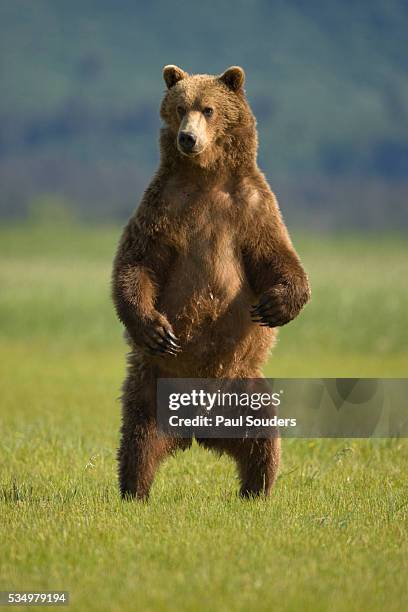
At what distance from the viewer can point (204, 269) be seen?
6008mm

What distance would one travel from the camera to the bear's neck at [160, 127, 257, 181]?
19.9 feet

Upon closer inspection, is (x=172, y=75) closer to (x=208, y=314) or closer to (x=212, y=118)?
(x=212, y=118)

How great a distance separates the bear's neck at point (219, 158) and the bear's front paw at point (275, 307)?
75 cm

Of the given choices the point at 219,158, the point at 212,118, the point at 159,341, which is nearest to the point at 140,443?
the point at 159,341

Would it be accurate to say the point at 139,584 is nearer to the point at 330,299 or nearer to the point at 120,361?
the point at 120,361

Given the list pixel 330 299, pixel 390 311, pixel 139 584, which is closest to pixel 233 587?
pixel 139 584

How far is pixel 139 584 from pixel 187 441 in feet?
6.20

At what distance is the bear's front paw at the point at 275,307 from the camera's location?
589 cm

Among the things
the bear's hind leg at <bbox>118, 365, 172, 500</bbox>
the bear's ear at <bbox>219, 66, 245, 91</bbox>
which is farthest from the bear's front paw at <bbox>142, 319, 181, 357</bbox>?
the bear's ear at <bbox>219, 66, 245, 91</bbox>

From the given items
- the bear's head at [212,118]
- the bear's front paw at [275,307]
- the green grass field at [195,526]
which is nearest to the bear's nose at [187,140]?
the bear's head at [212,118]

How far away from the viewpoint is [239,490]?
21.2ft

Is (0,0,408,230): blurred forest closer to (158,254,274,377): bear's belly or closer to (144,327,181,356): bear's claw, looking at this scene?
(158,254,274,377): bear's belly

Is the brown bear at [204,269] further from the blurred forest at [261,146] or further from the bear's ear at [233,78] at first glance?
the blurred forest at [261,146]

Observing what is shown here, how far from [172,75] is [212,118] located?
1.61 feet
